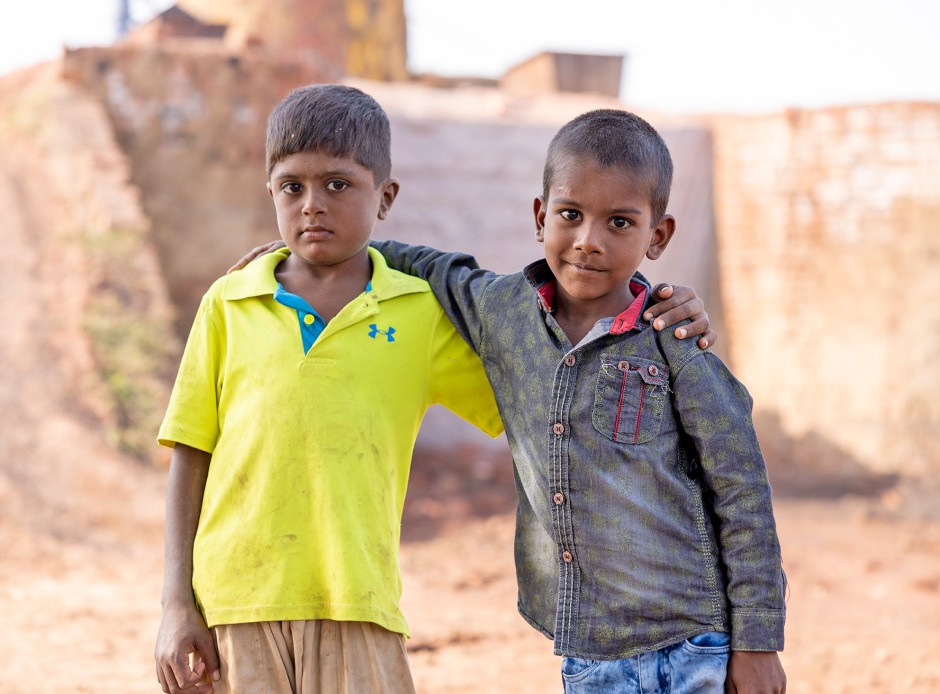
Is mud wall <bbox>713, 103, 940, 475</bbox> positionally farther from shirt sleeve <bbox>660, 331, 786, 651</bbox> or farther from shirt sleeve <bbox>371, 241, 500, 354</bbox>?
shirt sleeve <bbox>660, 331, 786, 651</bbox>

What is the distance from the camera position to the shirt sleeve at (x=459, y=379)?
197cm

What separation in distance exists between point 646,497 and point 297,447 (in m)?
0.64

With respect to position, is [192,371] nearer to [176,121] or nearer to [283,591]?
[283,591]

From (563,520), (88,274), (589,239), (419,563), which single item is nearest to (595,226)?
(589,239)

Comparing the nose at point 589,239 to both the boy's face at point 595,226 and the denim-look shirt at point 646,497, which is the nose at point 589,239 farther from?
the denim-look shirt at point 646,497

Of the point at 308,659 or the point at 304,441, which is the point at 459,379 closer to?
the point at 304,441

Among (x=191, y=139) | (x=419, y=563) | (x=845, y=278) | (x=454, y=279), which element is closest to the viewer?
(x=454, y=279)

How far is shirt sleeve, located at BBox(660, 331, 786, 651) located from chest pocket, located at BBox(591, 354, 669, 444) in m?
0.04

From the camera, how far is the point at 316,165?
187cm

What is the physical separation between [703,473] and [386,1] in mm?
13790

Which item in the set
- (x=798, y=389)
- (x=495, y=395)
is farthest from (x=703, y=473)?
(x=798, y=389)

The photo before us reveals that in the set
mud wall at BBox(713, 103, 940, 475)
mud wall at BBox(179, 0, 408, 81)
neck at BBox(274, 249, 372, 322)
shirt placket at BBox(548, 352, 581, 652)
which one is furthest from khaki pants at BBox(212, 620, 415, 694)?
mud wall at BBox(179, 0, 408, 81)

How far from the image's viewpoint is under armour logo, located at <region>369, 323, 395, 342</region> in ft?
6.18

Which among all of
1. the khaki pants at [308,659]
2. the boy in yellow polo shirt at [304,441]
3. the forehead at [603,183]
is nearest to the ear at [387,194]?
the boy in yellow polo shirt at [304,441]
